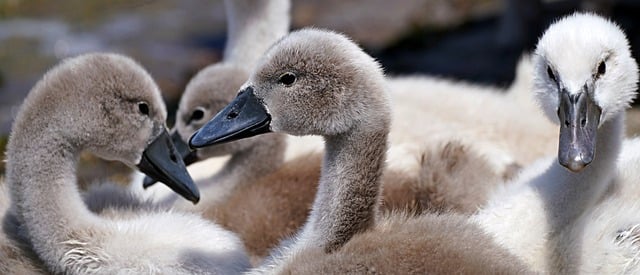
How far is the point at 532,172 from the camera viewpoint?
14.9ft

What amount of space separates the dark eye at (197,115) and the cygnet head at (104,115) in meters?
0.74

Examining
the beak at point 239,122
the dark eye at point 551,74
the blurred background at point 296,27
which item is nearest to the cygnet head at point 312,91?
the beak at point 239,122

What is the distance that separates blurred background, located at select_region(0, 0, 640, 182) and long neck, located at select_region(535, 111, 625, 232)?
4.01m

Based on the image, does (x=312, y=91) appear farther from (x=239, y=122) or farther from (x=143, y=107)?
(x=143, y=107)

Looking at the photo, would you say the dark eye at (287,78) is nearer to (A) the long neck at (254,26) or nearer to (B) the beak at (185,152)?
(B) the beak at (185,152)

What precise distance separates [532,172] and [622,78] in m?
0.64

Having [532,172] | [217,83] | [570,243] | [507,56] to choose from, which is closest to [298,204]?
[217,83]

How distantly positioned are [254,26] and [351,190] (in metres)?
2.26

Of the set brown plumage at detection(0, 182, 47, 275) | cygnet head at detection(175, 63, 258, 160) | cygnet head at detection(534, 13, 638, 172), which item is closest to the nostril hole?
brown plumage at detection(0, 182, 47, 275)

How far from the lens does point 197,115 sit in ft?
17.4

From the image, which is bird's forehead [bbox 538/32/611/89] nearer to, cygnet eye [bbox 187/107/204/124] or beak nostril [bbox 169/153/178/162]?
beak nostril [bbox 169/153/178/162]

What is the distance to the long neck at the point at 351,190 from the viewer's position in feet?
12.5

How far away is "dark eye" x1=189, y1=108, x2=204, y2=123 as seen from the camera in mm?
5285

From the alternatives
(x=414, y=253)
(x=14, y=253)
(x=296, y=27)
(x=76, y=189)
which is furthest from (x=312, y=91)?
(x=296, y=27)
